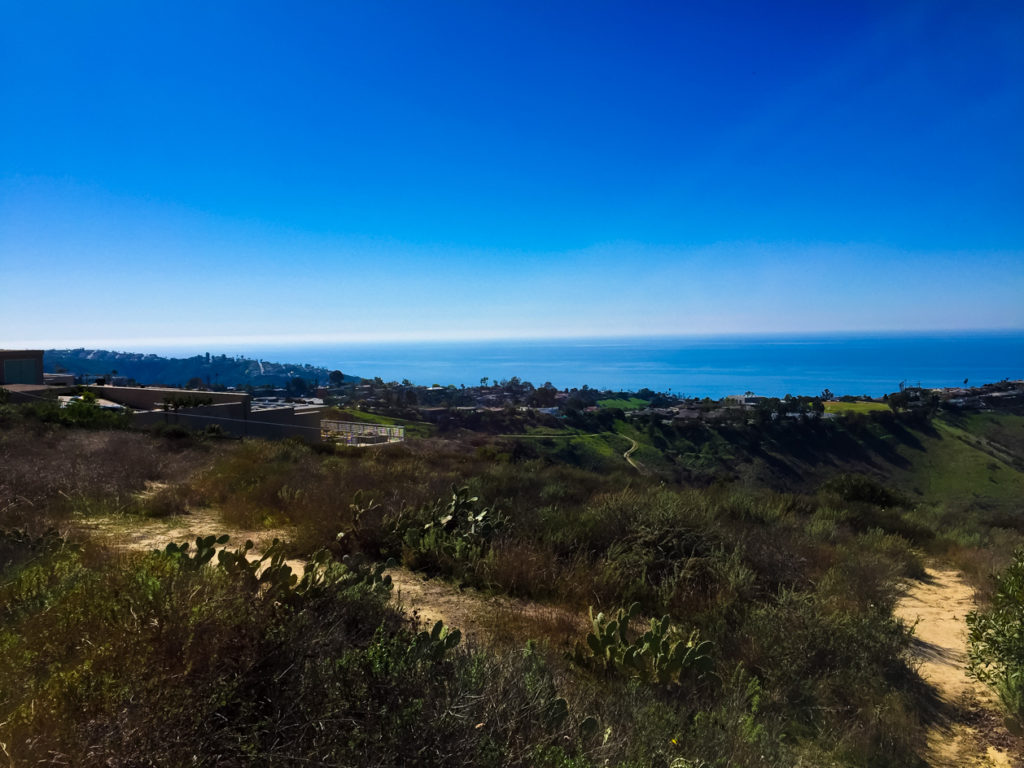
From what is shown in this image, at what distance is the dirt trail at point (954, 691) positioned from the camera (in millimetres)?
3662

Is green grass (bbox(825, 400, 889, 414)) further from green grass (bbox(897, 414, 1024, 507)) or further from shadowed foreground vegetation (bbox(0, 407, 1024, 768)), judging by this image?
shadowed foreground vegetation (bbox(0, 407, 1024, 768))

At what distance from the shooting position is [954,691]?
4.57m

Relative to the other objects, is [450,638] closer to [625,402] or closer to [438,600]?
[438,600]

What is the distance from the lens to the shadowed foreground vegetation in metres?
2.16

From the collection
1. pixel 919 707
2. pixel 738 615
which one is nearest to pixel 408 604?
pixel 738 615

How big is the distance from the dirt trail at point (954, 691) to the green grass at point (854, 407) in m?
48.8

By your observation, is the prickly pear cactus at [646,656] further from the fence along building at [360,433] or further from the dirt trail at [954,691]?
the fence along building at [360,433]

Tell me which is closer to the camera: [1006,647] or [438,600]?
[1006,647]

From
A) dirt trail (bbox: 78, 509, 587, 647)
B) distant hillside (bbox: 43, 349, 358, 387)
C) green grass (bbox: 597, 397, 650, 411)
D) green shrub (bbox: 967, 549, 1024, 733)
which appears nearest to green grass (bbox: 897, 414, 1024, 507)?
green grass (bbox: 597, 397, 650, 411)

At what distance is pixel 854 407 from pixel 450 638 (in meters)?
61.8

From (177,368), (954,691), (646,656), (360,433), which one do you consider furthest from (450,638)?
(177,368)

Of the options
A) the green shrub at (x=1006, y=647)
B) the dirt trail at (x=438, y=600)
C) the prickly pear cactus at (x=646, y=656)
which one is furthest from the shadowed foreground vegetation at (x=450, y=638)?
the green shrub at (x=1006, y=647)

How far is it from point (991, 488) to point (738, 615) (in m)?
40.1

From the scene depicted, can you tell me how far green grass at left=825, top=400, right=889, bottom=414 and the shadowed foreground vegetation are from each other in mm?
47044
